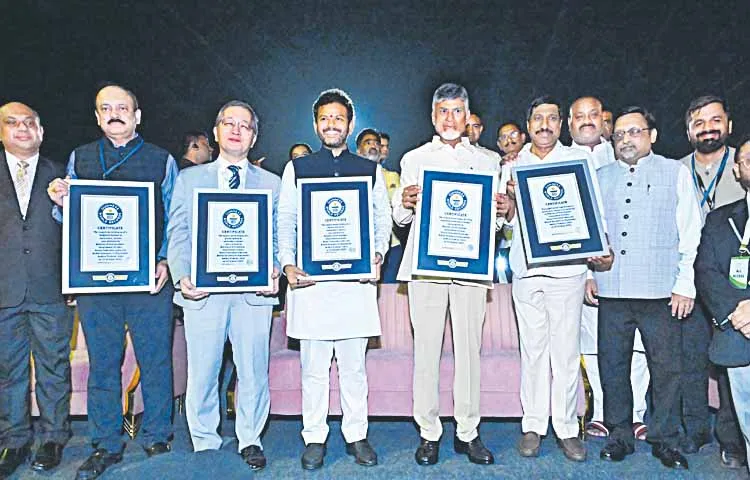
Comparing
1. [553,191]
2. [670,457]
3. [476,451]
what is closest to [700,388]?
[670,457]

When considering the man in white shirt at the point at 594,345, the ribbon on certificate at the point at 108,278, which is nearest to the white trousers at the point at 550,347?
the man in white shirt at the point at 594,345

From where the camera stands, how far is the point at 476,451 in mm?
2928

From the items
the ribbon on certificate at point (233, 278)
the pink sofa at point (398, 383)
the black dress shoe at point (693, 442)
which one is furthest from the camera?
the pink sofa at point (398, 383)

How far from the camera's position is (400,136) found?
682cm

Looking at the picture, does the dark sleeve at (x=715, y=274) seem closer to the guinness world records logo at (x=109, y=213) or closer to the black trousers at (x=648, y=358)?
the black trousers at (x=648, y=358)

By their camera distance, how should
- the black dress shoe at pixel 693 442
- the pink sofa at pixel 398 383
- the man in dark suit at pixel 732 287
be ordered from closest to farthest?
the man in dark suit at pixel 732 287 → the black dress shoe at pixel 693 442 → the pink sofa at pixel 398 383

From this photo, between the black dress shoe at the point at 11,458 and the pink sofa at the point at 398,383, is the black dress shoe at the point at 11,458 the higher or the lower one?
the lower one

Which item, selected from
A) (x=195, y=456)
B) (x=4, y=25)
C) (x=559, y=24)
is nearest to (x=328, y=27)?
(x=559, y=24)

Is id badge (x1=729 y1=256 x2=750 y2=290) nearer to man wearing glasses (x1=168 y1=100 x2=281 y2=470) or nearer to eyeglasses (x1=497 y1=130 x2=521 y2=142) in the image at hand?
man wearing glasses (x1=168 y1=100 x2=281 y2=470)

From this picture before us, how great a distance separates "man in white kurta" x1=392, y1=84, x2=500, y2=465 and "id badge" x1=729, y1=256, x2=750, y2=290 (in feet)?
3.30

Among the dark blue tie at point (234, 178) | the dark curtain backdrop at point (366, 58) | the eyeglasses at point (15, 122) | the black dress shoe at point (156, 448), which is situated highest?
the dark curtain backdrop at point (366, 58)

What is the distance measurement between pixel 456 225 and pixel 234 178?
1010 mm

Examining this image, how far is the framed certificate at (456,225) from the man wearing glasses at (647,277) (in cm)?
63

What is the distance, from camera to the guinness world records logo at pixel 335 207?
2.78 m
